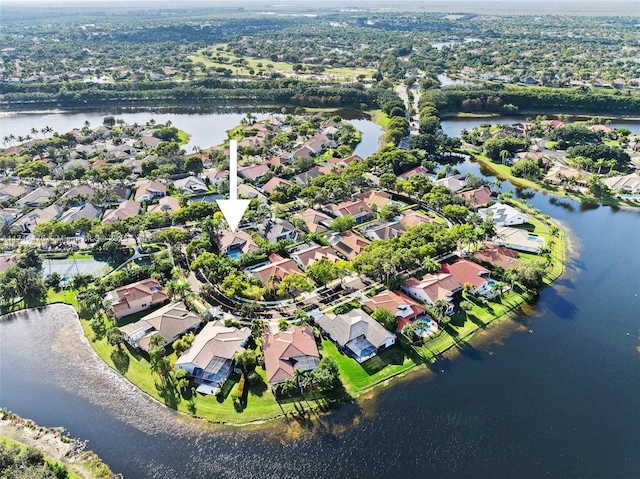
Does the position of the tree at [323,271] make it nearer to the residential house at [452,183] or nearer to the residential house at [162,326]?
the residential house at [162,326]

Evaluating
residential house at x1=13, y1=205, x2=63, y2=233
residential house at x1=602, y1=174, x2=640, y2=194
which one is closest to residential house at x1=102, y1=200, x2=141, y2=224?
residential house at x1=13, y1=205, x2=63, y2=233

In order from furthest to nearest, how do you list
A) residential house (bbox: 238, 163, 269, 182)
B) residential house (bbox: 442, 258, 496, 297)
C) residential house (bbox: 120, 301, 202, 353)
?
1. residential house (bbox: 238, 163, 269, 182)
2. residential house (bbox: 442, 258, 496, 297)
3. residential house (bbox: 120, 301, 202, 353)

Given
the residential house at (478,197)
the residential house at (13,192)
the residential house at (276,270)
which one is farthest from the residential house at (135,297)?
the residential house at (478,197)

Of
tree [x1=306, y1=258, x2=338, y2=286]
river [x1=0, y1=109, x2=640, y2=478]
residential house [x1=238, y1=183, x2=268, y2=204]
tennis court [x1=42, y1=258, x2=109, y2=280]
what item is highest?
tree [x1=306, y1=258, x2=338, y2=286]

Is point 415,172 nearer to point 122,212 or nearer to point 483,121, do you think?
point 122,212

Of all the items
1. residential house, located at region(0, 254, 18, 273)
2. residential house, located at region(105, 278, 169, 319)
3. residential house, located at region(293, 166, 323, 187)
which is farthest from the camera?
residential house, located at region(293, 166, 323, 187)

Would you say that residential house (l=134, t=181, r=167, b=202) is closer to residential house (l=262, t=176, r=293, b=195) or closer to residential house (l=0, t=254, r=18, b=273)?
residential house (l=262, t=176, r=293, b=195)

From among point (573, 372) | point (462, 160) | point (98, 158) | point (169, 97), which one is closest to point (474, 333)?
point (573, 372)
